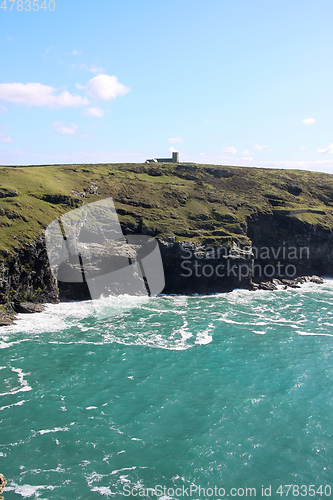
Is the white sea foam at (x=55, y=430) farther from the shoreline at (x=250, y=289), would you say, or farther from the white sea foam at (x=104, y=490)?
the shoreline at (x=250, y=289)

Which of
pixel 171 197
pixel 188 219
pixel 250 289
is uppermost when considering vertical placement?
pixel 171 197

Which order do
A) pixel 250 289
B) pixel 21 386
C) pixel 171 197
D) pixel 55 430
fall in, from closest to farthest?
pixel 55 430, pixel 21 386, pixel 250 289, pixel 171 197

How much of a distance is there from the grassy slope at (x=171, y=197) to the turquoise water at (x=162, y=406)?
77.5 ft

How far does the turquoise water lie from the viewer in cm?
2152

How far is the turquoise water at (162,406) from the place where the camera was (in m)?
21.5

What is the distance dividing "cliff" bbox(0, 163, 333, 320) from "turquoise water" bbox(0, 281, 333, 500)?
13.3 meters

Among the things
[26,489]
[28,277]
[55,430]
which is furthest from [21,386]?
[28,277]

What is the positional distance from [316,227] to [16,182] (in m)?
76.8

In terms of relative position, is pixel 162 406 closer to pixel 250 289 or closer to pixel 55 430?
pixel 55 430

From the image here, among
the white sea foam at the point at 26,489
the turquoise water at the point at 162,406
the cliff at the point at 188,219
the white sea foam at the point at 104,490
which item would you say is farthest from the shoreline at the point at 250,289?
the white sea foam at the point at 104,490

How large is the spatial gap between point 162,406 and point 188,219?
198 ft

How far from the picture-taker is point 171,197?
307ft

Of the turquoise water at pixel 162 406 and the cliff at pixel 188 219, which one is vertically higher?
the cliff at pixel 188 219

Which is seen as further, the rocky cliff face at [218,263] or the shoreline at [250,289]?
the rocky cliff face at [218,263]
